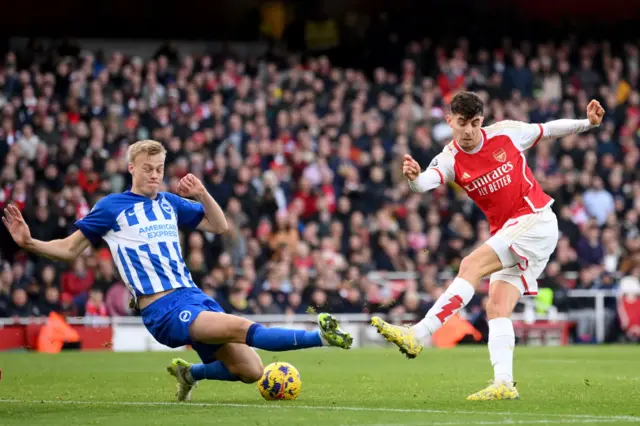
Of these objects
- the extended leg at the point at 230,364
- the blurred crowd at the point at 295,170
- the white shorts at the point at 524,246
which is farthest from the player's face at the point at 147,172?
the blurred crowd at the point at 295,170

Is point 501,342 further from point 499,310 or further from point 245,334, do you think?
point 245,334

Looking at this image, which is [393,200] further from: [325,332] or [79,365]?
[325,332]

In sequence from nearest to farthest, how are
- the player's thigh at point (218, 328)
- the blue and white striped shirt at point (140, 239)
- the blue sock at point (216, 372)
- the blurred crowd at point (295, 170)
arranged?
the player's thigh at point (218, 328), the blue and white striped shirt at point (140, 239), the blue sock at point (216, 372), the blurred crowd at point (295, 170)

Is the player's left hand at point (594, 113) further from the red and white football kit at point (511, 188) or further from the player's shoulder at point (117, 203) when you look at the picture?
the player's shoulder at point (117, 203)

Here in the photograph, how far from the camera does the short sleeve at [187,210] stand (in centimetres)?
900

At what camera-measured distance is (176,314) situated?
8344 millimetres

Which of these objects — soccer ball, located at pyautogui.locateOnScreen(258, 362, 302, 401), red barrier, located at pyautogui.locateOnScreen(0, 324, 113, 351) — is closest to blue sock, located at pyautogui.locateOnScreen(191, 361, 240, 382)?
soccer ball, located at pyautogui.locateOnScreen(258, 362, 302, 401)

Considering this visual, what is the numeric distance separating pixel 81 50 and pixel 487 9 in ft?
32.6

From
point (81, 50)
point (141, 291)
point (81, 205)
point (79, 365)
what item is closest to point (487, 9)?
point (81, 50)

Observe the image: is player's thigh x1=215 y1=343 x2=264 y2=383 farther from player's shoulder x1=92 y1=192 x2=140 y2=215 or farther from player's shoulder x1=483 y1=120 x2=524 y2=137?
player's shoulder x1=483 y1=120 x2=524 y2=137

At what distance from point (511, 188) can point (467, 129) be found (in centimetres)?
57

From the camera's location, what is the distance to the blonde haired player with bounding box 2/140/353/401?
824 centimetres

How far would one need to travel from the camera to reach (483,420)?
7.36m

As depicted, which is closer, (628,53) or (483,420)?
(483,420)
